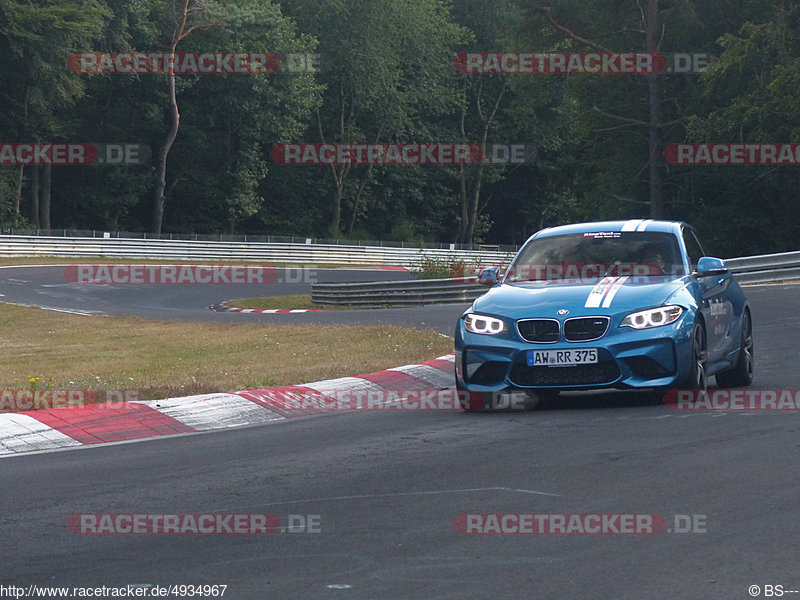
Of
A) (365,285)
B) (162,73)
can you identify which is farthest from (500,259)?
(365,285)

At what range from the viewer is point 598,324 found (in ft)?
31.7

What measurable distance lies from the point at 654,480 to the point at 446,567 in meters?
2.10

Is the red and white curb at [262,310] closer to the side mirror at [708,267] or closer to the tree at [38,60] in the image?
the side mirror at [708,267]

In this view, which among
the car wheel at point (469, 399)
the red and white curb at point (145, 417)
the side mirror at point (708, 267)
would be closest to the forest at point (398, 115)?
the side mirror at point (708, 267)

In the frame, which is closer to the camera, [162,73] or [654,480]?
[654,480]

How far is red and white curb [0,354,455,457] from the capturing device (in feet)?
28.4

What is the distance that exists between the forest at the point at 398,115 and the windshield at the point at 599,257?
1189 inches

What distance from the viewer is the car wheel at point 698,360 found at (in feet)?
32.3

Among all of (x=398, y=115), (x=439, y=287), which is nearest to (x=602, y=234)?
(x=439, y=287)

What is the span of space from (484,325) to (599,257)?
5.12 feet

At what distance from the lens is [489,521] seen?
582 centimetres

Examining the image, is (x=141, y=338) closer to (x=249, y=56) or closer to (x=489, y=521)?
(x=489, y=521)

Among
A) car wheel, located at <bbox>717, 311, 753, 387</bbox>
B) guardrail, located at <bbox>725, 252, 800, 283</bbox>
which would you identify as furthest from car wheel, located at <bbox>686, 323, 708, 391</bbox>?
guardrail, located at <bbox>725, 252, 800, 283</bbox>

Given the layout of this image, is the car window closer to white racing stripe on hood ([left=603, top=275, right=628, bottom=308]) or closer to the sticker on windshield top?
the sticker on windshield top
